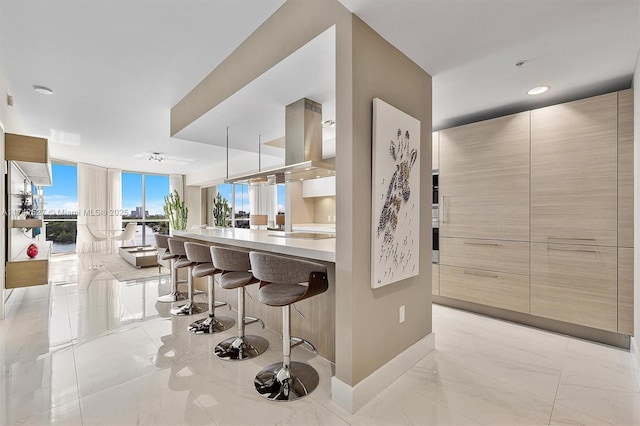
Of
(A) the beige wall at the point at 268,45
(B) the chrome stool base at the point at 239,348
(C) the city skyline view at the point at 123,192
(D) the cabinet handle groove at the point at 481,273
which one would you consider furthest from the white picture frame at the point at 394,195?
(C) the city skyline view at the point at 123,192

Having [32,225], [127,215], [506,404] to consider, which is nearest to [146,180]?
[127,215]

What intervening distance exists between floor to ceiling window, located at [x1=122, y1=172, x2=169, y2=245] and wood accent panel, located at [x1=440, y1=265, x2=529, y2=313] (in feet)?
29.2

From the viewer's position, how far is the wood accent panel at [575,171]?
2.51 metres

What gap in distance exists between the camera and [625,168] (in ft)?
7.98

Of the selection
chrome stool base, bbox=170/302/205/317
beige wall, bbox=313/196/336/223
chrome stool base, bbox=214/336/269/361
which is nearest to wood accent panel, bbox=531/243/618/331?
chrome stool base, bbox=214/336/269/361

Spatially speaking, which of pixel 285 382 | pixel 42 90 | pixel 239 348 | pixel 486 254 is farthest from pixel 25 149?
pixel 486 254

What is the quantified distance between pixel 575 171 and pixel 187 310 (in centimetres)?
423

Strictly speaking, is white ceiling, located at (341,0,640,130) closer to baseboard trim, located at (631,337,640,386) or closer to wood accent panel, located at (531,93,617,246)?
wood accent panel, located at (531,93,617,246)

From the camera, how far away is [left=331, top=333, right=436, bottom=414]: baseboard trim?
5.61 feet

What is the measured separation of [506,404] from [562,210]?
1.93m

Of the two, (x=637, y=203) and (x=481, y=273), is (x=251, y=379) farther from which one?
(x=637, y=203)

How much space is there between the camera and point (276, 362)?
2.21m

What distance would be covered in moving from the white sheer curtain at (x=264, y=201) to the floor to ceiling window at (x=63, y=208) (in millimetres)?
4857

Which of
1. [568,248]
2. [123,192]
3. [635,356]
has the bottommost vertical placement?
[635,356]
